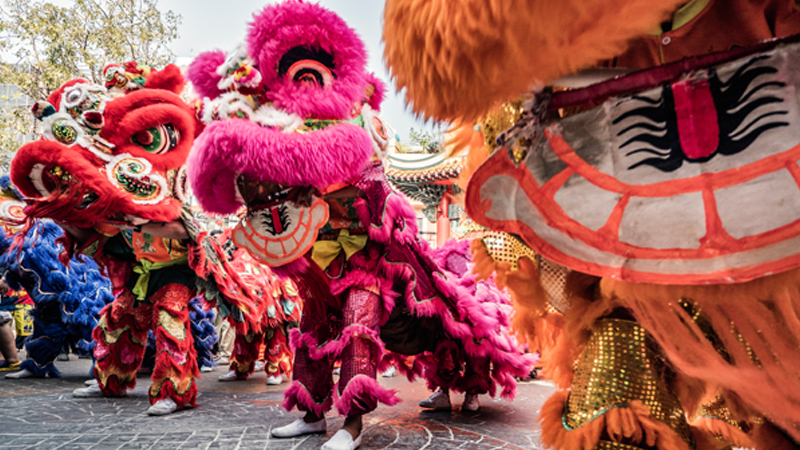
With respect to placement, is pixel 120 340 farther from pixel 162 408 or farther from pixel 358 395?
pixel 358 395

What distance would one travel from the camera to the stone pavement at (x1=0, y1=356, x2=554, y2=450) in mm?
2287

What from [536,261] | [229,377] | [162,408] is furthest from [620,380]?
[229,377]

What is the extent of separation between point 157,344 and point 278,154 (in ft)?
6.09

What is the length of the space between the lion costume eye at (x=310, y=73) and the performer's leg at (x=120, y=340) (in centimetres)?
224

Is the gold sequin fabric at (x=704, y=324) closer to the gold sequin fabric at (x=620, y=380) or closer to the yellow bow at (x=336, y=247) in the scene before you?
the gold sequin fabric at (x=620, y=380)

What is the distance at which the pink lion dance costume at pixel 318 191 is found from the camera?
6.66ft

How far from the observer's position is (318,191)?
A: 2.26m

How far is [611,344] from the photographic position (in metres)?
0.91

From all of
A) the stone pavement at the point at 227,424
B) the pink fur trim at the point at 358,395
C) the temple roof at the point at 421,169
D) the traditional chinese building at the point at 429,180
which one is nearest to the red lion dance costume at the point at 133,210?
the stone pavement at the point at 227,424

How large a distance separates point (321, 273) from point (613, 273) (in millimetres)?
1759

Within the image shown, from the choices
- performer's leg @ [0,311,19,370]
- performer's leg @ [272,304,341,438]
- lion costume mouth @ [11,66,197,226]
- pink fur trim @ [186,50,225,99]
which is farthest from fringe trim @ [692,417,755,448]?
performer's leg @ [0,311,19,370]

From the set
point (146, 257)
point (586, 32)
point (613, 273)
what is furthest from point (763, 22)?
point (146, 257)

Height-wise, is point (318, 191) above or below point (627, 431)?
above

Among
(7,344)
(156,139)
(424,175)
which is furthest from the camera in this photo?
(424,175)
